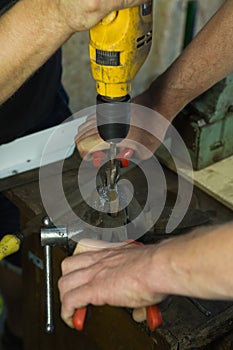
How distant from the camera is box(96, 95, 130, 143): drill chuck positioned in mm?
957

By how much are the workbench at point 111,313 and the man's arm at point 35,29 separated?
24 centimetres

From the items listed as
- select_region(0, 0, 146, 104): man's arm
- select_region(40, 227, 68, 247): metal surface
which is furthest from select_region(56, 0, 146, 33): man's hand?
select_region(40, 227, 68, 247): metal surface

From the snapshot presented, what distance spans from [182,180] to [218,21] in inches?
13.1

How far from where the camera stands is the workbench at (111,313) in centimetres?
97

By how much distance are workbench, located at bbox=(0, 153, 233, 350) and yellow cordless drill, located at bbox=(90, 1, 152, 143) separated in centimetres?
23

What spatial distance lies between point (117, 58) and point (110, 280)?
333 mm

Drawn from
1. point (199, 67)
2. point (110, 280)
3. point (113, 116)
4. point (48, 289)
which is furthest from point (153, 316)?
point (199, 67)

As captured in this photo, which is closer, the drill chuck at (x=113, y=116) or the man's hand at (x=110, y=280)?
the man's hand at (x=110, y=280)

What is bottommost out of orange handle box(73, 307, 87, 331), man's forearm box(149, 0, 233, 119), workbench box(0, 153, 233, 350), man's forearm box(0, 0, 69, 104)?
workbench box(0, 153, 233, 350)

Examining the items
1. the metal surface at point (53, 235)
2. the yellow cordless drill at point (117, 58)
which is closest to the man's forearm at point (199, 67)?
the yellow cordless drill at point (117, 58)

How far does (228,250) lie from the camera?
2.50 feet

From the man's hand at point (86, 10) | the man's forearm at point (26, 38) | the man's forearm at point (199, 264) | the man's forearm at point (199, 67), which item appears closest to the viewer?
the man's forearm at point (199, 264)

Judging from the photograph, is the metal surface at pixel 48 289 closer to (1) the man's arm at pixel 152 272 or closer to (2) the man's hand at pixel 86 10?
(1) the man's arm at pixel 152 272

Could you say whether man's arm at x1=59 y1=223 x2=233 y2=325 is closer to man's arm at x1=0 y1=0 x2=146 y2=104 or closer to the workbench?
the workbench
